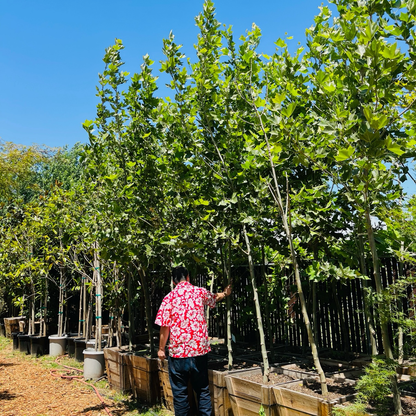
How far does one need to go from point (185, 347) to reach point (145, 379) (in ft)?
6.60

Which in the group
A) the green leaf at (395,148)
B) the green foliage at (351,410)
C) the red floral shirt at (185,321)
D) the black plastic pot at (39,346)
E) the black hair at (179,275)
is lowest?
the black plastic pot at (39,346)

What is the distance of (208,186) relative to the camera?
480 centimetres

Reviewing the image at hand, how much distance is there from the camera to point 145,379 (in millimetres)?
5680

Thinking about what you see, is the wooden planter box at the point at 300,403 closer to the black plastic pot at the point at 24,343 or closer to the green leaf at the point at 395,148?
the green leaf at the point at 395,148

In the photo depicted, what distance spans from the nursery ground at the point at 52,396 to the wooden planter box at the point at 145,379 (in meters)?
0.15

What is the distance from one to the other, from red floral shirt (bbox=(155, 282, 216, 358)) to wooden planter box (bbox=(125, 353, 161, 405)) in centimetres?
170

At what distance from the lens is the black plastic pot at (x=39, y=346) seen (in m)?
9.78

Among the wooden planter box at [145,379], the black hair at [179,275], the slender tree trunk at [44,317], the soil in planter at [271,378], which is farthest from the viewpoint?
the slender tree trunk at [44,317]

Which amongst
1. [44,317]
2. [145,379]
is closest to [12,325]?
[44,317]

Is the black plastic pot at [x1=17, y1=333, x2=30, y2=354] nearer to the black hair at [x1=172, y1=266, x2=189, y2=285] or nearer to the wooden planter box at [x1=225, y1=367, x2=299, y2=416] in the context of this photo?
the black hair at [x1=172, y1=266, x2=189, y2=285]

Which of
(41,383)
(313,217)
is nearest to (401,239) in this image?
(313,217)

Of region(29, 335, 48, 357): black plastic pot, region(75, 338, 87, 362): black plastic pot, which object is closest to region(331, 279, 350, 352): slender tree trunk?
region(75, 338, 87, 362): black plastic pot

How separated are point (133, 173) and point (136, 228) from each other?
2.41ft

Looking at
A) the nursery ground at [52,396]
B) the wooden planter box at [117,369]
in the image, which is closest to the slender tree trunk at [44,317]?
the nursery ground at [52,396]
